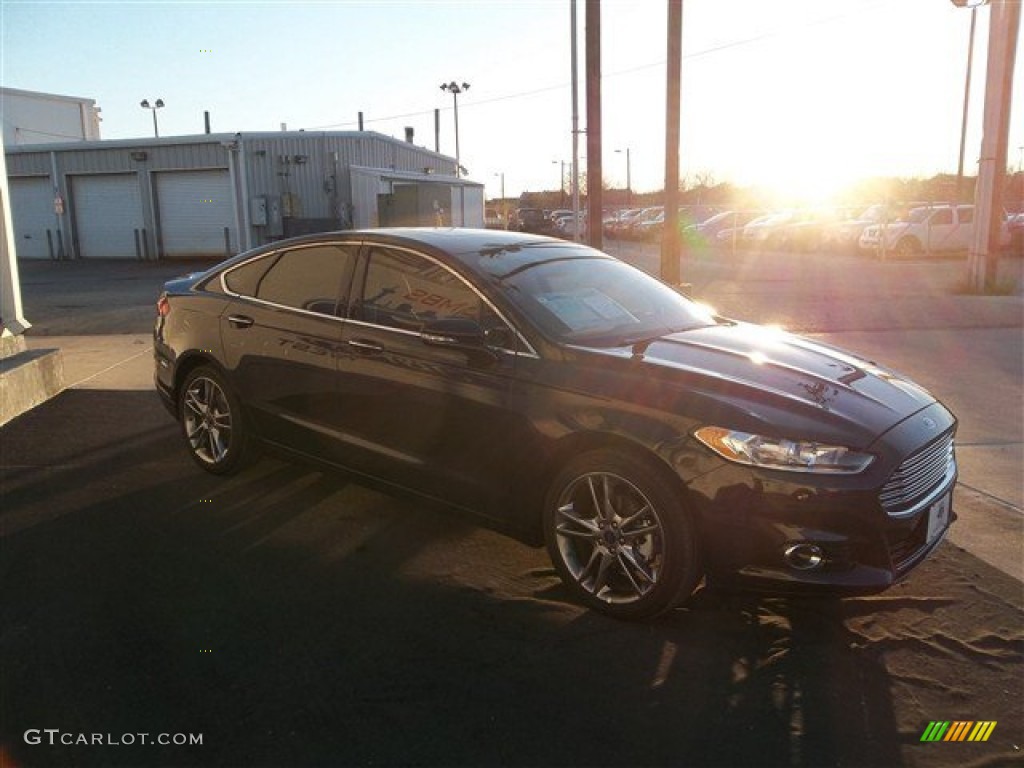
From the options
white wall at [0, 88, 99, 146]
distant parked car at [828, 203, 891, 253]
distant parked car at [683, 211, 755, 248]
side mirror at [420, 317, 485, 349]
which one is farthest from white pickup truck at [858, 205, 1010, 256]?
white wall at [0, 88, 99, 146]

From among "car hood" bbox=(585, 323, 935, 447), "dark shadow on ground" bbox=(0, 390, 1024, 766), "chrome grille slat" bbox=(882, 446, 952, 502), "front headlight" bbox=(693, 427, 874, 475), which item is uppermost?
"car hood" bbox=(585, 323, 935, 447)

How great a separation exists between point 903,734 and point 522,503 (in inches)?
67.7

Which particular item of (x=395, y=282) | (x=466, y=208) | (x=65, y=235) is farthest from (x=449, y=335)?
(x=466, y=208)

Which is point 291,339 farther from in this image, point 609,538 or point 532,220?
point 532,220

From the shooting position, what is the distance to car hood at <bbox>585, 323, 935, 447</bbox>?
129 inches

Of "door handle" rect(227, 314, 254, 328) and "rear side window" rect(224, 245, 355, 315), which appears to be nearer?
"rear side window" rect(224, 245, 355, 315)

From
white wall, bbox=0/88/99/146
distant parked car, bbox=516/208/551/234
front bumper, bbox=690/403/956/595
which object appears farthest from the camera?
distant parked car, bbox=516/208/551/234

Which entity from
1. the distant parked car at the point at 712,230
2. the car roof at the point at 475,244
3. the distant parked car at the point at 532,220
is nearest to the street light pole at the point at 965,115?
the distant parked car at the point at 712,230

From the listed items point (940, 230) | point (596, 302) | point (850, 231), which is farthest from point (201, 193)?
point (596, 302)

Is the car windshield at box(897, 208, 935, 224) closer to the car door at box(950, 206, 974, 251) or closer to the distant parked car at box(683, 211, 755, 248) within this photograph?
the car door at box(950, 206, 974, 251)

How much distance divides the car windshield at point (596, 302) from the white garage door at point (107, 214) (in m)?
29.4

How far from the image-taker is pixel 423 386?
4.08 meters

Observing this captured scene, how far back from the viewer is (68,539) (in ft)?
14.5

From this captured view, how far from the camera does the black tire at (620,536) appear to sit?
333 centimetres
